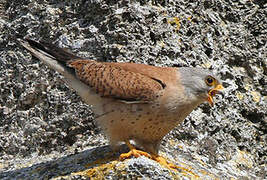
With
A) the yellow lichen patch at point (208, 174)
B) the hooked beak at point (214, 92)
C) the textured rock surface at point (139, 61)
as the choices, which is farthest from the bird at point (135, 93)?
the yellow lichen patch at point (208, 174)

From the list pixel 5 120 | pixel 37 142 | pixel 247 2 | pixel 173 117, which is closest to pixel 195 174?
pixel 173 117

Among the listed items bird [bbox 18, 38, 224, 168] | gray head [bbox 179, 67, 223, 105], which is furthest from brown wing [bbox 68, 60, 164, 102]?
gray head [bbox 179, 67, 223, 105]

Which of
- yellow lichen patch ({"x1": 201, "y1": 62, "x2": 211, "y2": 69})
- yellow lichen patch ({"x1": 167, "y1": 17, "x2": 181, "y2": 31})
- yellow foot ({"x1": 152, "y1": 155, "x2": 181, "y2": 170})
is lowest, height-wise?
yellow foot ({"x1": 152, "y1": 155, "x2": 181, "y2": 170})

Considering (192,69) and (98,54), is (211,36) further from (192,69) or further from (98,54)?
(98,54)

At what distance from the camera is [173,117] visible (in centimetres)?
460

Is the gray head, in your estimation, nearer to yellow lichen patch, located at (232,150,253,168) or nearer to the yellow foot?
yellow lichen patch, located at (232,150,253,168)

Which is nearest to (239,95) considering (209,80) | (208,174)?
(209,80)

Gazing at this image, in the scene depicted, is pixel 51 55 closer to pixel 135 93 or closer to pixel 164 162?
pixel 135 93

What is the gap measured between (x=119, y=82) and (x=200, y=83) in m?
0.93

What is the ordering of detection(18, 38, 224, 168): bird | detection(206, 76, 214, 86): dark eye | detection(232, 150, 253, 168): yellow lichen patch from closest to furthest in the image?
detection(18, 38, 224, 168): bird → detection(206, 76, 214, 86): dark eye → detection(232, 150, 253, 168): yellow lichen patch

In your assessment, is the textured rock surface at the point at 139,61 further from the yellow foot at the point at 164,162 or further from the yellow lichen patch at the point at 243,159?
the yellow foot at the point at 164,162

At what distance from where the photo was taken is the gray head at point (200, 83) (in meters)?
4.94

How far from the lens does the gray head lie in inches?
195

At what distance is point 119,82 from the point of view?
4664mm
